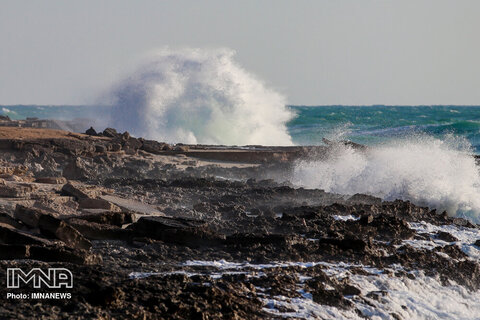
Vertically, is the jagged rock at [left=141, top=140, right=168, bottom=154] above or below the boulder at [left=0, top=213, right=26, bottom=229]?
below

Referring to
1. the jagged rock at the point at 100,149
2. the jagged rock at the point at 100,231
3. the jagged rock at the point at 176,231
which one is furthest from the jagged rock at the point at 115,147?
the jagged rock at the point at 100,231

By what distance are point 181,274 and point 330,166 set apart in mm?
11420

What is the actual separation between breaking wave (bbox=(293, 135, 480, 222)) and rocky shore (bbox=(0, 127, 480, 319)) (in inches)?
114

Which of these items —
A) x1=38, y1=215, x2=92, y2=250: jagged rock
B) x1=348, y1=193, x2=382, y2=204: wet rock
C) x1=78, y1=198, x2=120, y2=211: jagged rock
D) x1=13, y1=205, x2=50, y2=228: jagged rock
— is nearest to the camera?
x1=38, y1=215, x2=92, y2=250: jagged rock

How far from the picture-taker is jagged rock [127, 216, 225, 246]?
7.30 metres

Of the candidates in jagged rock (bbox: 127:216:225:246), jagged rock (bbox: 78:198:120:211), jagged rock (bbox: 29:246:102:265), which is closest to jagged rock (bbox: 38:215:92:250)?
jagged rock (bbox: 29:246:102:265)

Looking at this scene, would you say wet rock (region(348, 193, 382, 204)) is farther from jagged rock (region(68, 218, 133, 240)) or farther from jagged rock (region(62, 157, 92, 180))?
jagged rock (region(68, 218, 133, 240))

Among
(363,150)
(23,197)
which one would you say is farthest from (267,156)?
(23,197)

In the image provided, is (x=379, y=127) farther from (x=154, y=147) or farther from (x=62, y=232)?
(x=62, y=232)

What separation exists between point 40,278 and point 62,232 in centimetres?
121

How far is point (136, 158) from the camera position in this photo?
17.5m

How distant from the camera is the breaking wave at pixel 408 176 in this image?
14539mm

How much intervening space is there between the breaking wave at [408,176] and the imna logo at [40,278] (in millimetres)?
9772

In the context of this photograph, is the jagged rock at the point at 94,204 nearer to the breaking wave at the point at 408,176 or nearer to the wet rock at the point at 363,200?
the wet rock at the point at 363,200
